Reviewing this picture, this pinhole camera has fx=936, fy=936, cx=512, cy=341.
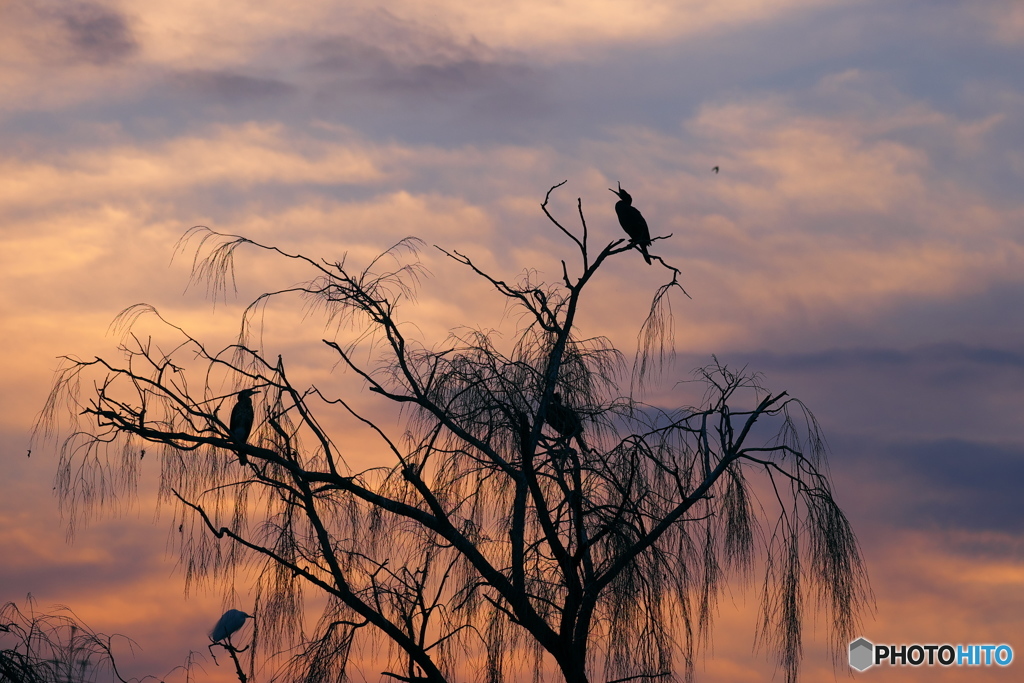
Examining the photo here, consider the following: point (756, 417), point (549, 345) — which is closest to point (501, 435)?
point (549, 345)

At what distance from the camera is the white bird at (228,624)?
5977 mm

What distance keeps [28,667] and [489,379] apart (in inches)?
144

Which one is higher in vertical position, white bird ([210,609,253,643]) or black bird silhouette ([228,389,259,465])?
black bird silhouette ([228,389,259,465])

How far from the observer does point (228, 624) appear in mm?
6062

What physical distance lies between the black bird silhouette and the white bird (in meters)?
0.98

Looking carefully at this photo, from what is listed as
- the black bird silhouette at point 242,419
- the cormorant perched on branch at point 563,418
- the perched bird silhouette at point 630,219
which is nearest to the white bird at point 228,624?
the black bird silhouette at point 242,419

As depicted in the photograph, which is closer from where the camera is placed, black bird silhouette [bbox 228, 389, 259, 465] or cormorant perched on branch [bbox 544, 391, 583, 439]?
black bird silhouette [bbox 228, 389, 259, 465]

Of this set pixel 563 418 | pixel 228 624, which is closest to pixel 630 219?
pixel 563 418

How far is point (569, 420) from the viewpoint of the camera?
21.7 feet

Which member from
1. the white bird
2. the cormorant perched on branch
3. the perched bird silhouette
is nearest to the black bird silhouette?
the white bird

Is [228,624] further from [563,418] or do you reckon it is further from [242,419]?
[563,418]

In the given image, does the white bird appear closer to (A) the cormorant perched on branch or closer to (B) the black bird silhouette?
(B) the black bird silhouette

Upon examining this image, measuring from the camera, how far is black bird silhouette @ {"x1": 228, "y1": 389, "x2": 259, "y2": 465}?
6.16 m

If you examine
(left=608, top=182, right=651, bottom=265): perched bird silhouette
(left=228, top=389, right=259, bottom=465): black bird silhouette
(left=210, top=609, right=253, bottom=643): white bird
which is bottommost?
(left=210, top=609, right=253, bottom=643): white bird
